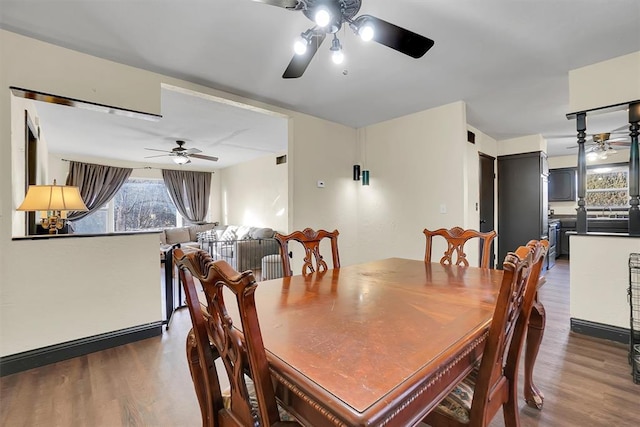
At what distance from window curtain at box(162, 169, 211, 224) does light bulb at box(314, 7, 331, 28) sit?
7.38 metres

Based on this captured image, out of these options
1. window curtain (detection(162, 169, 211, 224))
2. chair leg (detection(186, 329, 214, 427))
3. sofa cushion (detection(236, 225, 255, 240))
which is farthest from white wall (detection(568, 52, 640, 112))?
window curtain (detection(162, 169, 211, 224))

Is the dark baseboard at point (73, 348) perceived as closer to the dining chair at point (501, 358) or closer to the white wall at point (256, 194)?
the dining chair at point (501, 358)

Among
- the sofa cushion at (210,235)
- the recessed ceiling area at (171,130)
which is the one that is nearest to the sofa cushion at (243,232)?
the sofa cushion at (210,235)

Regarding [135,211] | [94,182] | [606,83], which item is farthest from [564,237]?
[94,182]

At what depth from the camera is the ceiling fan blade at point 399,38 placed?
150cm

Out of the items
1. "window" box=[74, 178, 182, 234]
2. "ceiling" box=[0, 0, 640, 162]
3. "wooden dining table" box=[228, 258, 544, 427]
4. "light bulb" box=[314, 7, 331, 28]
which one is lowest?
"wooden dining table" box=[228, 258, 544, 427]

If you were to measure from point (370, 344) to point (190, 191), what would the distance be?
26.3ft

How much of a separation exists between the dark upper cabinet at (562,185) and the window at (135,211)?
30.8 feet

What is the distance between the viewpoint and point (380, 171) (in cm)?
419

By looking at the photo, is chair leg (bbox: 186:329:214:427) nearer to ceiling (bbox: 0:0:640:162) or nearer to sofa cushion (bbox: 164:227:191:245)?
ceiling (bbox: 0:0:640:162)

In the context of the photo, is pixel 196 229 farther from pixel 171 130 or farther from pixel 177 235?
pixel 171 130

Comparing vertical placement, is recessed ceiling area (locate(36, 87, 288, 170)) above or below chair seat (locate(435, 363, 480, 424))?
above

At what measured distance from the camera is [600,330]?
8.33 feet

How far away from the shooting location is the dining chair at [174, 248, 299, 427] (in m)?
0.72
